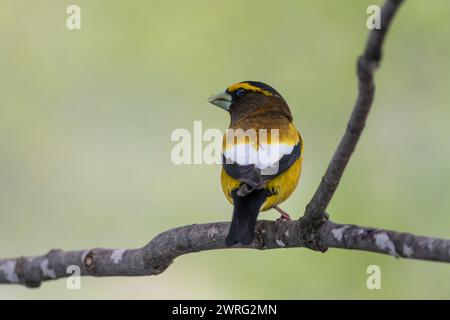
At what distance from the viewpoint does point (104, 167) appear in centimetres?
809

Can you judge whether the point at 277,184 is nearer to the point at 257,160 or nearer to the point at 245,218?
the point at 257,160

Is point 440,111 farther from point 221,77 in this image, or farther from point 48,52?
point 48,52

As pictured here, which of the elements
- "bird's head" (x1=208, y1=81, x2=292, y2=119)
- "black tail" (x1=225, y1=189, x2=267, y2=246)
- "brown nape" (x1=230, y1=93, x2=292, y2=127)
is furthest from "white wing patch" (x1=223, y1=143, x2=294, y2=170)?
"bird's head" (x1=208, y1=81, x2=292, y2=119)

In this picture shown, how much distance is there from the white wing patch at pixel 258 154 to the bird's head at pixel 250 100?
0.85 meters

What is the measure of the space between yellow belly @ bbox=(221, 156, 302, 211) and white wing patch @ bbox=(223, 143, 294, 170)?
0.38 ft

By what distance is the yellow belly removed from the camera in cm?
504

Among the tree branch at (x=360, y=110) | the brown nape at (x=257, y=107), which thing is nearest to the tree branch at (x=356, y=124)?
the tree branch at (x=360, y=110)

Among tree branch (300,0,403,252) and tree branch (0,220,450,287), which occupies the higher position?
tree branch (300,0,403,252)

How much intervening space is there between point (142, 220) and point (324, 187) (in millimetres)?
4232

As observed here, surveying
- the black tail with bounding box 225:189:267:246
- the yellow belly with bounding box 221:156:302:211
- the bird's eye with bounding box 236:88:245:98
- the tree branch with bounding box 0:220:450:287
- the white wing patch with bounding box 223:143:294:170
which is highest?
the bird's eye with bounding box 236:88:245:98

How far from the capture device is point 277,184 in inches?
200

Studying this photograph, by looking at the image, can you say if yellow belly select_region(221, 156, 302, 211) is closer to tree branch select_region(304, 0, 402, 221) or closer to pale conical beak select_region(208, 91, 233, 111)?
tree branch select_region(304, 0, 402, 221)

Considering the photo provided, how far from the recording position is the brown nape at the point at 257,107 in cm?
599

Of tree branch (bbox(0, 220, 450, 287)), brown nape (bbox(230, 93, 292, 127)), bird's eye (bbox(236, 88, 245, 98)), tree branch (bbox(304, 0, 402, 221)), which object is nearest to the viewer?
tree branch (bbox(304, 0, 402, 221))
